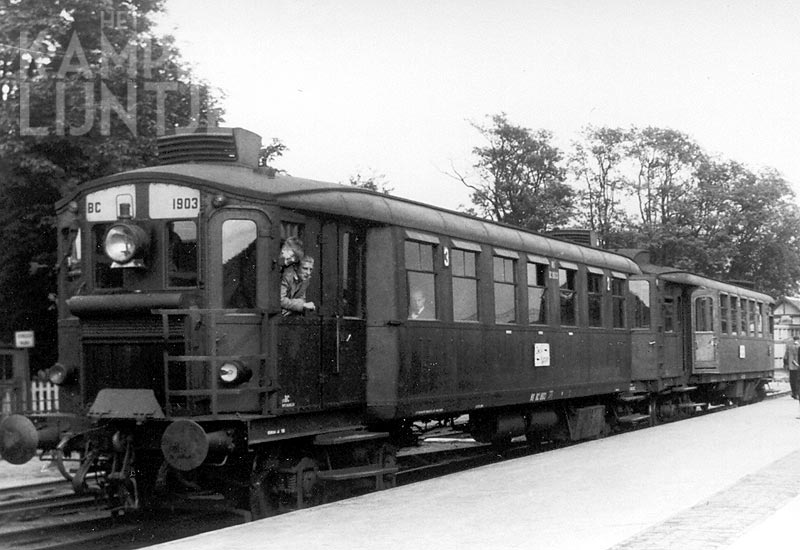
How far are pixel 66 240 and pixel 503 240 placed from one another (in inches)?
229

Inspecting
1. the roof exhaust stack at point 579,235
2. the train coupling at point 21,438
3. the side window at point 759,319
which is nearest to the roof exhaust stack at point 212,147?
the train coupling at point 21,438

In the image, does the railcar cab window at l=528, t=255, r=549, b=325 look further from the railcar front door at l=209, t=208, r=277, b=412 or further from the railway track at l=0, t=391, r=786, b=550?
the railcar front door at l=209, t=208, r=277, b=412

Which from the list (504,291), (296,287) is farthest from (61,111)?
(296,287)

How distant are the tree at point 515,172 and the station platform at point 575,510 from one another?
4273 cm

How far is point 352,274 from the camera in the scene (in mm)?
10617

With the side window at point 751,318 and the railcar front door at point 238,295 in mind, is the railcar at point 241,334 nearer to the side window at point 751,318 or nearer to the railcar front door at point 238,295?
the railcar front door at point 238,295

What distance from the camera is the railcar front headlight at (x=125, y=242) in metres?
9.38

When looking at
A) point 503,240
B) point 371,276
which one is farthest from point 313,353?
point 503,240

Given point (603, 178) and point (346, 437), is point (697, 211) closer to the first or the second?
point (603, 178)

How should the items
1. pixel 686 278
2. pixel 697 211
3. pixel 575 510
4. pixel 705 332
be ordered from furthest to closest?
pixel 697 211
pixel 705 332
pixel 686 278
pixel 575 510

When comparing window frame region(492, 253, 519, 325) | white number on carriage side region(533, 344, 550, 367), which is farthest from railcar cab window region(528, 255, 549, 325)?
window frame region(492, 253, 519, 325)

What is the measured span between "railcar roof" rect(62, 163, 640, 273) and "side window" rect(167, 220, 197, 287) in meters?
0.43

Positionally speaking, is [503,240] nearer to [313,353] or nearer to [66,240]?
[313,353]

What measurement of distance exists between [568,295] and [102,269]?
26.8 ft
